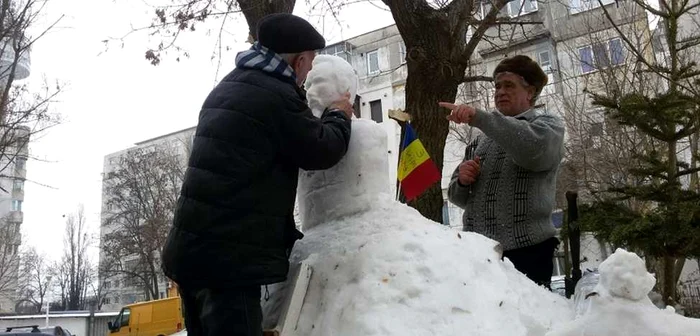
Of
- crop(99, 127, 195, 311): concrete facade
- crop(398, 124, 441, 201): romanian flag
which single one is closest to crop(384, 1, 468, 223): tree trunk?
crop(398, 124, 441, 201): romanian flag

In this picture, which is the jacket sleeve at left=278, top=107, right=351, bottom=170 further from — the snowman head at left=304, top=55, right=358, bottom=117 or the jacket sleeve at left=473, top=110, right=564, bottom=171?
the jacket sleeve at left=473, top=110, right=564, bottom=171

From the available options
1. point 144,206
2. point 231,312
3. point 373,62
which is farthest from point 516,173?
point 144,206

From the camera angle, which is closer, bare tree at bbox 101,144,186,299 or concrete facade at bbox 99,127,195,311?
bare tree at bbox 101,144,186,299

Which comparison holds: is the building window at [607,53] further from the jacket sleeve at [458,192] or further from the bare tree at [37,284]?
the bare tree at [37,284]

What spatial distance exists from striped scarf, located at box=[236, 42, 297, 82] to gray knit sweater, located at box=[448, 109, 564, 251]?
106 cm

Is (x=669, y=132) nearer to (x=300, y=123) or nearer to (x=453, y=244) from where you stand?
(x=453, y=244)

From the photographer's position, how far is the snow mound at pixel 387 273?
2010mm

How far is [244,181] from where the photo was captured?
2.01 meters

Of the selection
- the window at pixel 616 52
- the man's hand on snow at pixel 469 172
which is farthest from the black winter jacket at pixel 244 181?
the window at pixel 616 52

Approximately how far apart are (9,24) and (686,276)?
21964 mm

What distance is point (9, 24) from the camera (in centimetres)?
1183

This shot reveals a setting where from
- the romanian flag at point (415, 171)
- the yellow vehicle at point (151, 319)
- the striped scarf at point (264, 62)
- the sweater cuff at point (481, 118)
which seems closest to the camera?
the striped scarf at point (264, 62)

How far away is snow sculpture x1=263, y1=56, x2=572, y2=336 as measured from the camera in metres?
2.02

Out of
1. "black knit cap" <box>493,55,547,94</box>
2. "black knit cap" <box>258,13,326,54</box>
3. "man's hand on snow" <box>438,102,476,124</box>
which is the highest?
"black knit cap" <box>493,55,547,94</box>
